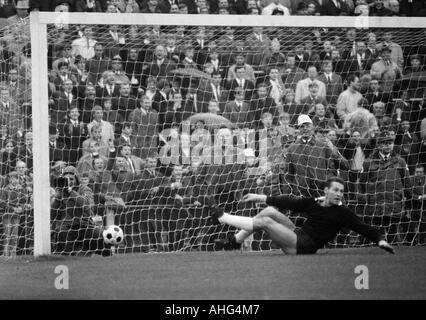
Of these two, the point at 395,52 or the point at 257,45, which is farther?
the point at 395,52

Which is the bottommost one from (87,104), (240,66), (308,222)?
(308,222)

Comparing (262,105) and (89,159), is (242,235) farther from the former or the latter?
(262,105)

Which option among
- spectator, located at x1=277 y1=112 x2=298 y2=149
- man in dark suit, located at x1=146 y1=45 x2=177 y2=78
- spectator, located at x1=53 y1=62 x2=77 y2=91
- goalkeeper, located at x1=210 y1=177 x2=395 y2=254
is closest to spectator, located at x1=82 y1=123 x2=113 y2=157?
spectator, located at x1=53 y1=62 x2=77 y2=91

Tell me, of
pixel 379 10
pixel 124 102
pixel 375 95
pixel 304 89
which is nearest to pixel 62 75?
pixel 124 102

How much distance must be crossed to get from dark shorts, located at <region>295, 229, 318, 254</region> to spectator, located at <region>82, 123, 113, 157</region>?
10.8ft

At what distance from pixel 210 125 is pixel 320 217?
2758 millimetres

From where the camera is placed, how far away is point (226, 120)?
1559cm

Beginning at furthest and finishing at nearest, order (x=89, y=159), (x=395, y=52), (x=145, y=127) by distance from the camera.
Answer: (x=395, y=52), (x=145, y=127), (x=89, y=159)

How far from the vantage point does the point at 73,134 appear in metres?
15.2

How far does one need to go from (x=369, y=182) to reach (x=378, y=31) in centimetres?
211

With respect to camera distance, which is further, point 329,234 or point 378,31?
point 378,31

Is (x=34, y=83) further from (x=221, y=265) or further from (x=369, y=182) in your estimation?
(x=369, y=182)

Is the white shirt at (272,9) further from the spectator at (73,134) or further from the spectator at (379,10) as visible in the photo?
the spectator at (73,134)
